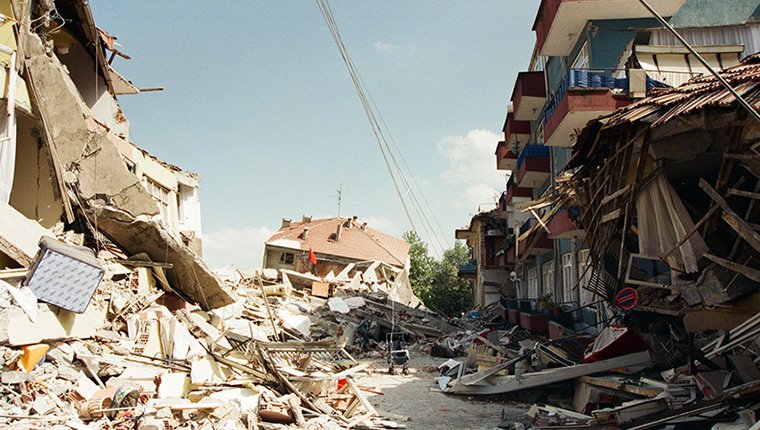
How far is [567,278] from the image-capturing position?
17.9m


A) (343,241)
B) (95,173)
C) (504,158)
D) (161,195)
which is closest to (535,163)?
(504,158)

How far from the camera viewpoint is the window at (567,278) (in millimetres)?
17247

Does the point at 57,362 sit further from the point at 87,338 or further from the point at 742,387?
the point at 742,387

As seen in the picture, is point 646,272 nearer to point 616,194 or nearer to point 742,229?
point 616,194

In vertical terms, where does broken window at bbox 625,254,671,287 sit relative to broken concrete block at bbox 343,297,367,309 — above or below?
above

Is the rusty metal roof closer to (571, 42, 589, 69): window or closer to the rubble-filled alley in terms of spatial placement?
the rubble-filled alley

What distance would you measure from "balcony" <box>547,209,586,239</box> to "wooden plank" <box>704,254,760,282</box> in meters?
5.49

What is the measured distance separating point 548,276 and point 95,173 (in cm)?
1582

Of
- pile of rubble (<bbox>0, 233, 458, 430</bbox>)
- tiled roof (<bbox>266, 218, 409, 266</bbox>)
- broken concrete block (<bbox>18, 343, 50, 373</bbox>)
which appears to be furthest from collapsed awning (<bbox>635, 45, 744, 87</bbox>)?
tiled roof (<bbox>266, 218, 409, 266</bbox>)

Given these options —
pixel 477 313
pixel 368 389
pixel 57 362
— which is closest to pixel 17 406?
pixel 57 362

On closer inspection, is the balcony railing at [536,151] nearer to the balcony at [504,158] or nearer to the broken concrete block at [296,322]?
the balcony at [504,158]

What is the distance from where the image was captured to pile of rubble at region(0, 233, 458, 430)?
7586 millimetres

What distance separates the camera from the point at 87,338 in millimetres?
9844

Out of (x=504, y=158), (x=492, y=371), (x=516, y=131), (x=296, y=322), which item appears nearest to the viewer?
(x=492, y=371)
